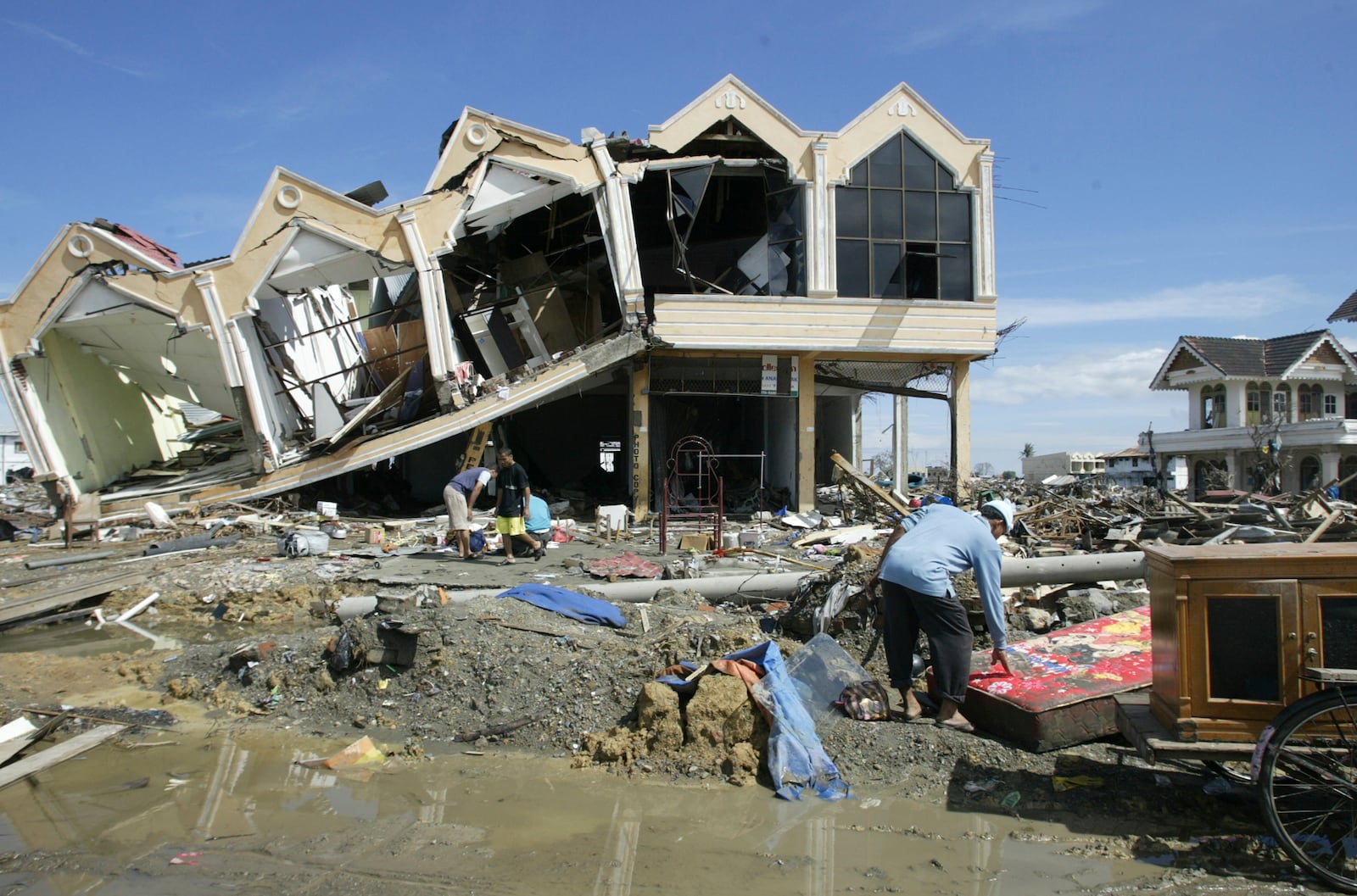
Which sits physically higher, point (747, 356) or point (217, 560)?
point (747, 356)

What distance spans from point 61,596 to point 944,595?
936 cm

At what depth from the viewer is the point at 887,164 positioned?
63.1 feet

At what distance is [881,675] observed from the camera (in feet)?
21.0

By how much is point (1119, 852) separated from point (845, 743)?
5.03 ft

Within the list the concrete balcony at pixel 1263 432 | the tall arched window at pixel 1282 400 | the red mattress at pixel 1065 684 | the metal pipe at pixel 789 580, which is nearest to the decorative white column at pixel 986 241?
the metal pipe at pixel 789 580

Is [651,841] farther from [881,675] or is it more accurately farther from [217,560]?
[217,560]

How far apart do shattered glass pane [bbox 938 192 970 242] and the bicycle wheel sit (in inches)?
673

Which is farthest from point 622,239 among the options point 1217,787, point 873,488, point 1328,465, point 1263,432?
point 1328,465

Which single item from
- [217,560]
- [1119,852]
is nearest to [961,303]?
[217,560]

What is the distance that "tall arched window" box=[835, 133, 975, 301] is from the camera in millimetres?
19062

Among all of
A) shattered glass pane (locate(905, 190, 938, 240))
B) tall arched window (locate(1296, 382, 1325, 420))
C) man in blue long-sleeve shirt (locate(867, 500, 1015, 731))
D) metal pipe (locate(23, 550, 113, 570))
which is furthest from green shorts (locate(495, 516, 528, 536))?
tall arched window (locate(1296, 382, 1325, 420))

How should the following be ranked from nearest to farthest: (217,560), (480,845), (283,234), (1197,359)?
(480,845)
(217,560)
(283,234)
(1197,359)

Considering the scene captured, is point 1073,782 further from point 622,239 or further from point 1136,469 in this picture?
point 1136,469

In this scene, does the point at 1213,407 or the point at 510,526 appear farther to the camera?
the point at 1213,407
